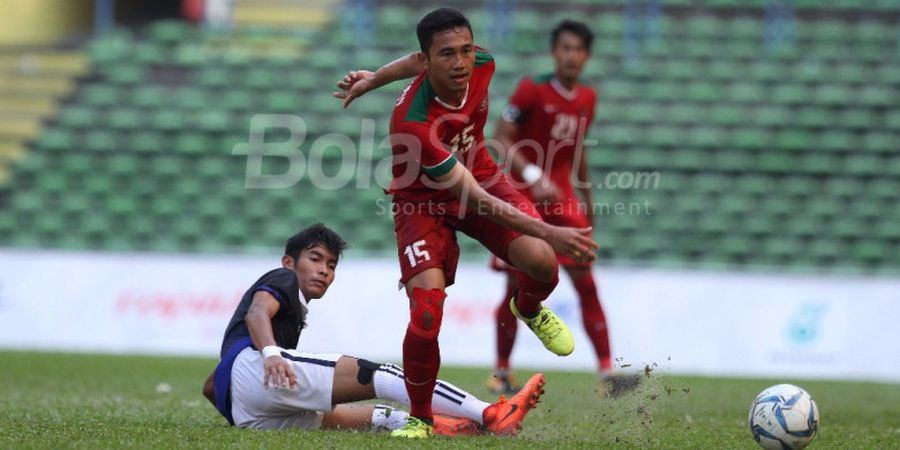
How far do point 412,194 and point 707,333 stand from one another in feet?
24.2

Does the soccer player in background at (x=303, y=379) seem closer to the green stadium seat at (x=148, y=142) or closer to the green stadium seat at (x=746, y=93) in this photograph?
the green stadium seat at (x=148, y=142)

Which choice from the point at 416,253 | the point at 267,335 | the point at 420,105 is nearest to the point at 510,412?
the point at 416,253

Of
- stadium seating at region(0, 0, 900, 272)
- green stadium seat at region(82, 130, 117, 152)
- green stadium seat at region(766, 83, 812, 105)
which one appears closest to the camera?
stadium seating at region(0, 0, 900, 272)

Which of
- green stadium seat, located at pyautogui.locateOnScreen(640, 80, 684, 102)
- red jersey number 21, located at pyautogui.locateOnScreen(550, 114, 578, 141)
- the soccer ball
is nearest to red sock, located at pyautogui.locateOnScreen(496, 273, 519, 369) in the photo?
red jersey number 21, located at pyautogui.locateOnScreen(550, 114, 578, 141)

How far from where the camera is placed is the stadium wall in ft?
41.1

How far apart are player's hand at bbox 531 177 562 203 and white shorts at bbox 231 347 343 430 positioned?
9.60ft

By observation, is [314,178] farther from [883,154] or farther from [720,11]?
[883,154]

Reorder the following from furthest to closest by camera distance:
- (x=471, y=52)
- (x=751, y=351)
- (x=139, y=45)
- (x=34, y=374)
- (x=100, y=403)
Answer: (x=139, y=45) → (x=751, y=351) → (x=34, y=374) → (x=100, y=403) → (x=471, y=52)

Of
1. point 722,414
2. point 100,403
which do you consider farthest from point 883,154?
point 100,403

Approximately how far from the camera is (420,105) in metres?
5.69

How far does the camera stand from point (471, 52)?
5.74 m

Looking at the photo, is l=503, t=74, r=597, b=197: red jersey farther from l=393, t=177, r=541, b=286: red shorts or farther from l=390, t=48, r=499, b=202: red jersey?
l=393, t=177, r=541, b=286: red shorts

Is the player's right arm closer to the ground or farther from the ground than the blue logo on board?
farther from the ground

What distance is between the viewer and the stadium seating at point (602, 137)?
15.0 metres
